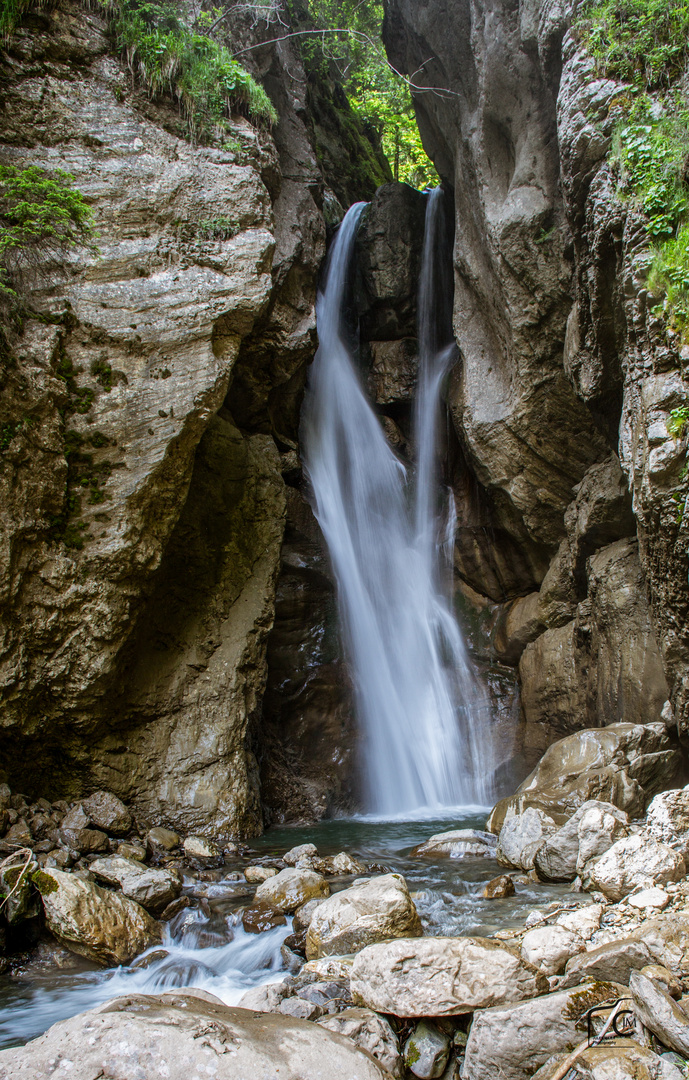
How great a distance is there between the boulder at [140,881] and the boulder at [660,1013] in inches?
149

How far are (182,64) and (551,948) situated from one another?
35.7 ft

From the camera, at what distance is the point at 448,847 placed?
6.28 metres

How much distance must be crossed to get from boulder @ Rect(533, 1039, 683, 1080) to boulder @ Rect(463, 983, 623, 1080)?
15 cm

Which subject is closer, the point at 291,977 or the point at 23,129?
the point at 291,977

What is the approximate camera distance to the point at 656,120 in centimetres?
601

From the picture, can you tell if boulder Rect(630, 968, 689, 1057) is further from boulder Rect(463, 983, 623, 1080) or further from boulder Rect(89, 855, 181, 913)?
boulder Rect(89, 855, 181, 913)

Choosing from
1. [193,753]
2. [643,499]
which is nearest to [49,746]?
[193,753]

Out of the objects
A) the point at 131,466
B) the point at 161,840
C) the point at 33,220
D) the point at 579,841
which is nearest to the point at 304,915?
the point at 579,841

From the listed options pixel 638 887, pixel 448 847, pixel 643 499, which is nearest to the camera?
pixel 638 887

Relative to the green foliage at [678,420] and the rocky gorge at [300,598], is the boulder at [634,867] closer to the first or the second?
the rocky gorge at [300,598]

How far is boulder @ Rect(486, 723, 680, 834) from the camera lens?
575 centimetres

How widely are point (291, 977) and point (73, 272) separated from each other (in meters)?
7.14

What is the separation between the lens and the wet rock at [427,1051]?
2.84 metres

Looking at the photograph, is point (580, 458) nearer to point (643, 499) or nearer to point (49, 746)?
point (643, 499)
